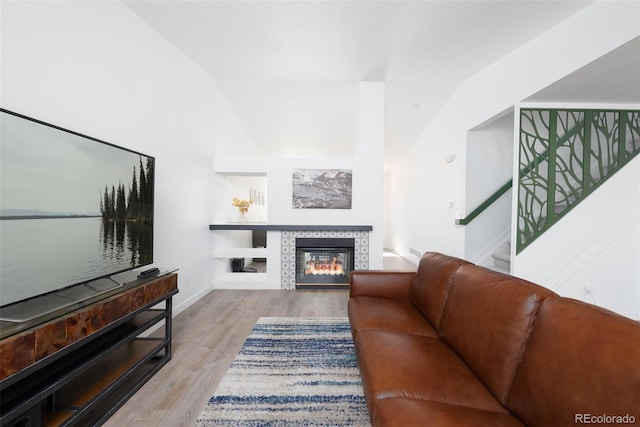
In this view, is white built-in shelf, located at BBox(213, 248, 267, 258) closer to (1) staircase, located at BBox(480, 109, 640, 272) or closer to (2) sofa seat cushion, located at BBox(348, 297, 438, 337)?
(2) sofa seat cushion, located at BBox(348, 297, 438, 337)

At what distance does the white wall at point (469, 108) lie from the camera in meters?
1.93

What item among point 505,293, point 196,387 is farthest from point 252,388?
point 505,293

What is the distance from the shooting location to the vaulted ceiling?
2098 millimetres

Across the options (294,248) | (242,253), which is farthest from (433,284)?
(242,253)

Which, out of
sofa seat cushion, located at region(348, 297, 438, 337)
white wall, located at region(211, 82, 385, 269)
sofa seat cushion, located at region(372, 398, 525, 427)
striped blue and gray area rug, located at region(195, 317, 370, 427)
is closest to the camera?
sofa seat cushion, located at region(372, 398, 525, 427)

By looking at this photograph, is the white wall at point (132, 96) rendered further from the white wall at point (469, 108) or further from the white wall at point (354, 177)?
the white wall at point (469, 108)

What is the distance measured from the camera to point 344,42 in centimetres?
251

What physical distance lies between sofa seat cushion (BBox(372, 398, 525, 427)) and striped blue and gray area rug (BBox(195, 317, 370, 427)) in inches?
21.9

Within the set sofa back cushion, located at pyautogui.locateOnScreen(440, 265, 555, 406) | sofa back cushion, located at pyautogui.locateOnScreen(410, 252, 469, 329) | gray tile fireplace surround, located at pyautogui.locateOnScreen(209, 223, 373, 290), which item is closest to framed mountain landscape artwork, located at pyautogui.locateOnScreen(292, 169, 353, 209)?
gray tile fireplace surround, located at pyautogui.locateOnScreen(209, 223, 373, 290)

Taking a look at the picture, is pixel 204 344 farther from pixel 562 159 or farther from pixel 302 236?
pixel 562 159

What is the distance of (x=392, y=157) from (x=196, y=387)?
6316 millimetres

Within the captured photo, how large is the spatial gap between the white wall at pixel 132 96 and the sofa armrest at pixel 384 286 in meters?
1.98

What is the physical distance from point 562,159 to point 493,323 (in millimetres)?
2804

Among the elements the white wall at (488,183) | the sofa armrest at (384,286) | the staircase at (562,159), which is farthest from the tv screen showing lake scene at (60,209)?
the white wall at (488,183)
